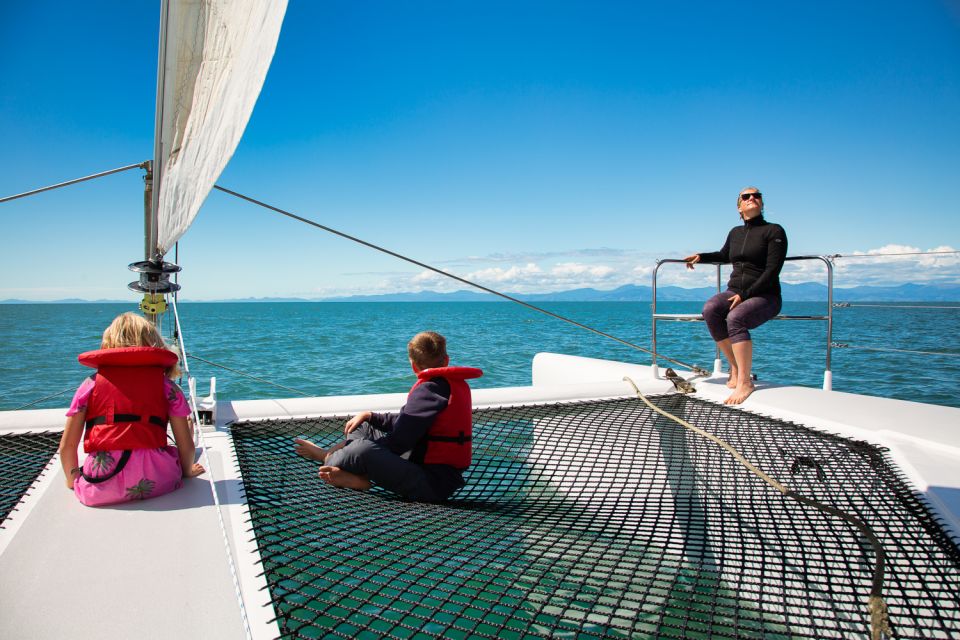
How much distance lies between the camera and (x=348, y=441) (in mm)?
2787

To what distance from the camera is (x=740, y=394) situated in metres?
4.21

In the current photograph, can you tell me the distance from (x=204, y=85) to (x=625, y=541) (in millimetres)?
2928

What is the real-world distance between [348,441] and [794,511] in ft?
6.74

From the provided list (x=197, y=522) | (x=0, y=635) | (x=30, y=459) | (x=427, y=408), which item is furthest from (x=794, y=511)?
(x=30, y=459)

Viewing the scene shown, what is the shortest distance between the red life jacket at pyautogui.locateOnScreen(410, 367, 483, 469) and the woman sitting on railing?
89.4 inches

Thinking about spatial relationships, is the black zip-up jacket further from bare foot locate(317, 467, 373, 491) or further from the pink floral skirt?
the pink floral skirt

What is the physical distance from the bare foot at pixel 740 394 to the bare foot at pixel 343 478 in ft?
9.14

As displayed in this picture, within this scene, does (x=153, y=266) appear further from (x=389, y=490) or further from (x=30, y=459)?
(x=389, y=490)

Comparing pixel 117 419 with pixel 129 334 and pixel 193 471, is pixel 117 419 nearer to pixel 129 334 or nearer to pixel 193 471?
pixel 129 334

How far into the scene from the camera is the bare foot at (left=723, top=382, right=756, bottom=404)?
4.20m

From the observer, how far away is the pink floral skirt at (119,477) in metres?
2.11

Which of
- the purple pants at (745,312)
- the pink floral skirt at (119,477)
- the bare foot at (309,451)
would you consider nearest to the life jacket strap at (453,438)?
the bare foot at (309,451)

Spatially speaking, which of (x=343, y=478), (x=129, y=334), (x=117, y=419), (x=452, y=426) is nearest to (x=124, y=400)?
(x=117, y=419)

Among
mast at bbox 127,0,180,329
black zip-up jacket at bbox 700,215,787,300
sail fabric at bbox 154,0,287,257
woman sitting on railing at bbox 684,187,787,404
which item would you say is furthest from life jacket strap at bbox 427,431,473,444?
black zip-up jacket at bbox 700,215,787,300
